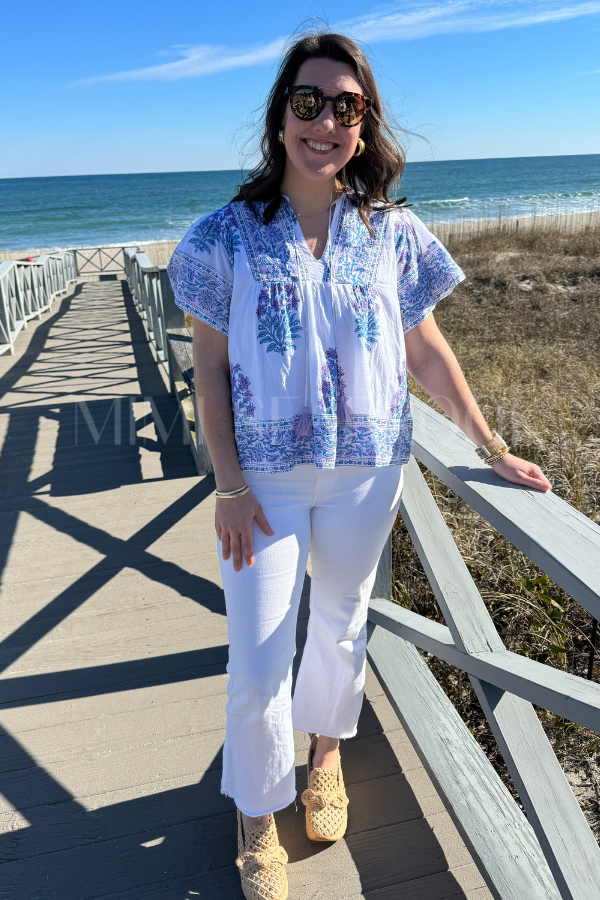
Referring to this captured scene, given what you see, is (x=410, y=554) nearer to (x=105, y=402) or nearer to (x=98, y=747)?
(x=98, y=747)

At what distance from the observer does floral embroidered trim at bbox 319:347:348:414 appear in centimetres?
116

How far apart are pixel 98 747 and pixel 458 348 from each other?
203 inches

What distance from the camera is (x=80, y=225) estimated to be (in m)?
37.4

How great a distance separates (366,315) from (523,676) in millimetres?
687

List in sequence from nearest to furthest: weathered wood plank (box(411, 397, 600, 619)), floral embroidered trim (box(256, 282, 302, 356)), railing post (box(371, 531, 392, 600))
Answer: weathered wood plank (box(411, 397, 600, 619)), floral embroidered trim (box(256, 282, 302, 356)), railing post (box(371, 531, 392, 600))

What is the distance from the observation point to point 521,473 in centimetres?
120

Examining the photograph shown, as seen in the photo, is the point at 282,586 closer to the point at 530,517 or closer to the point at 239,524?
the point at 239,524

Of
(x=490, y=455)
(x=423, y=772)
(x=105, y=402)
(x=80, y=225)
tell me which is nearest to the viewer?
(x=490, y=455)

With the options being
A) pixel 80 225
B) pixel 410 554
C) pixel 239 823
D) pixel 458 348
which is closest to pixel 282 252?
pixel 239 823

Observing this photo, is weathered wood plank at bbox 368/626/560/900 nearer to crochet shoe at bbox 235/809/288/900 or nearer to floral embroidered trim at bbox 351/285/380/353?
crochet shoe at bbox 235/809/288/900

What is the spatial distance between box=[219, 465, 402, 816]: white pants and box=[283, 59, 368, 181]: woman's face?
0.55 metres

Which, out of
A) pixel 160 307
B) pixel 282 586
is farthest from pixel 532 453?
pixel 160 307

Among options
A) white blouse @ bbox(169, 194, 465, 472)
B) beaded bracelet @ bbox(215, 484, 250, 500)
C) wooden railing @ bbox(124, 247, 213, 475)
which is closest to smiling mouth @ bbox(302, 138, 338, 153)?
white blouse @ bbox(169, 194, 465, 472)

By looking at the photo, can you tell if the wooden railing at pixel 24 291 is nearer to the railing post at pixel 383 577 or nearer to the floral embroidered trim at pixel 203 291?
the railing post at pixel 383 577
